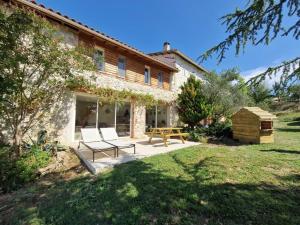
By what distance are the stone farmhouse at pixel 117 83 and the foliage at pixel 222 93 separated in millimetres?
3057

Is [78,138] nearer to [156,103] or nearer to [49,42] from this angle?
[49,42]

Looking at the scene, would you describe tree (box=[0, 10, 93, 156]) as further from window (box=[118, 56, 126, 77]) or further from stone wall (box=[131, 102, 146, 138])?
stone wall (box=[131, 102, 146, 138])

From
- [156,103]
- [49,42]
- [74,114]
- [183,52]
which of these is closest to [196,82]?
[156,103]

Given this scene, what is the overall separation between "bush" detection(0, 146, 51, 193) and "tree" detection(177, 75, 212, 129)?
396 inches

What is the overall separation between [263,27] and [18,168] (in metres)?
7.71

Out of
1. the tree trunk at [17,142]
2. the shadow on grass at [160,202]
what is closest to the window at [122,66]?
the tree trunk at [17,142]

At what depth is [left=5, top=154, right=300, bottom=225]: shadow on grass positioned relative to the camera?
305 centimetres

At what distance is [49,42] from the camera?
6.13 metres

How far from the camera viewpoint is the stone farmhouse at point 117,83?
28.2 ft

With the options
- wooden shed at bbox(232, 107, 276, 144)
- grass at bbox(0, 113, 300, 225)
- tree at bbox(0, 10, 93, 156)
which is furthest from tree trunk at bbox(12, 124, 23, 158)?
wooden shed at bbox(232, 107, 276, 144)

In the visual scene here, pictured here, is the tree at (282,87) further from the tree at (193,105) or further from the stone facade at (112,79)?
the tree at (193,105)


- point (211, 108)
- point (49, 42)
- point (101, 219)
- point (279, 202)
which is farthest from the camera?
point (211, 108)

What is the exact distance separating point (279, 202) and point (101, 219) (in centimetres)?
351

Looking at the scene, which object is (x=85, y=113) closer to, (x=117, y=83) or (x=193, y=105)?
(x=117, y=83)
